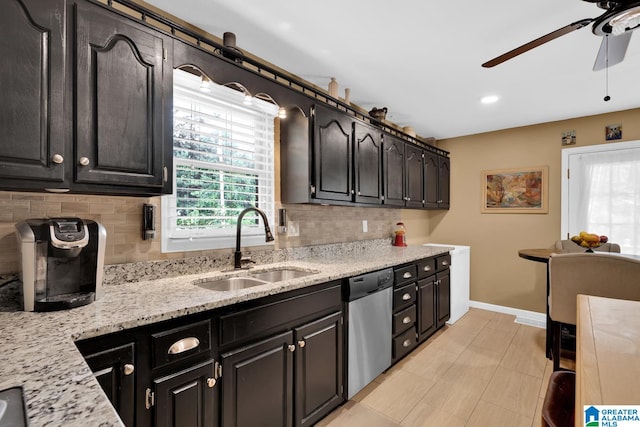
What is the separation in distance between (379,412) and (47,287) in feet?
6.47

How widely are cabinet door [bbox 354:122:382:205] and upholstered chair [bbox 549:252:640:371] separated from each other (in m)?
1.52

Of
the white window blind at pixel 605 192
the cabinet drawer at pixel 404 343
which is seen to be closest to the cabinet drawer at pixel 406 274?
the cabinet drawer at pixel 404 343

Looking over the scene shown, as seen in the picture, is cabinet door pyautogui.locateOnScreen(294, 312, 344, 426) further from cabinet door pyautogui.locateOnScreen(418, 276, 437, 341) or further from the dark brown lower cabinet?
cabinet door pyautogui.locateOnScreen(418, 276, 437, 341)

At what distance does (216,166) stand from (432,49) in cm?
174

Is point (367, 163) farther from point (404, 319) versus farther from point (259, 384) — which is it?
point (259, 384)

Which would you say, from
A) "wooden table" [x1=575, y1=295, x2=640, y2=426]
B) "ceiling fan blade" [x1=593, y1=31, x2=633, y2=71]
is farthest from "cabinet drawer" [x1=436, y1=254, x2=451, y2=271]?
"ceiling fan blade" [x1=593, y1=31, x2=633, y2=71]

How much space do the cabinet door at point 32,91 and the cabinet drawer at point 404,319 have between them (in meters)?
2.40

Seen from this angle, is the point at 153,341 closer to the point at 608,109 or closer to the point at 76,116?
the point at 76,116

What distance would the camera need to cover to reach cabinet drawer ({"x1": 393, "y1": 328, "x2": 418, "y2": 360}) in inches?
102

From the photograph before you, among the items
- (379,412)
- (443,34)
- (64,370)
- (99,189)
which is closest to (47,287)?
(99,189)

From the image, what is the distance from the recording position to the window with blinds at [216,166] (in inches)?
74.7

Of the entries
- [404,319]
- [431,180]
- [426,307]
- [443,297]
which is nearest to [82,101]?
[404,319]

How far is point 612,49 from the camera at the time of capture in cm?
190

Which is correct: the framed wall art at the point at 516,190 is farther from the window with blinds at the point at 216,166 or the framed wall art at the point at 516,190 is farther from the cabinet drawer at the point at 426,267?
the window with blinds at the point at 216,166
